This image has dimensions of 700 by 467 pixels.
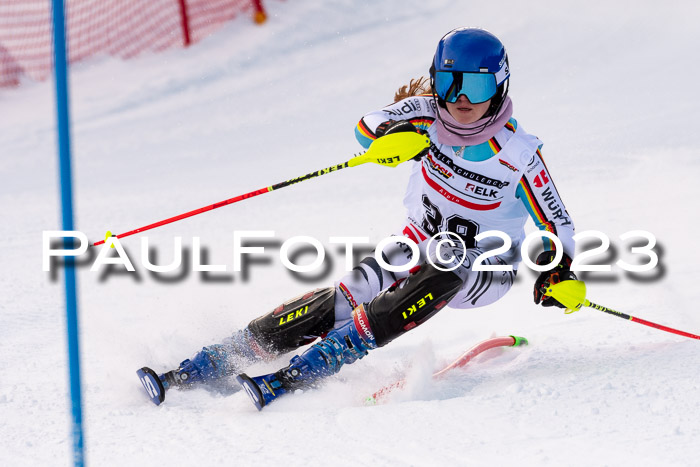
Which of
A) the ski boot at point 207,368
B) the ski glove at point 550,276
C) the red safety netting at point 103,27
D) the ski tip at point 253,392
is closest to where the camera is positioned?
the ski tip at point 253,392

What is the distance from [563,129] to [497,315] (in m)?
2.85

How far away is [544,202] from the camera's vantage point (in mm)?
3127

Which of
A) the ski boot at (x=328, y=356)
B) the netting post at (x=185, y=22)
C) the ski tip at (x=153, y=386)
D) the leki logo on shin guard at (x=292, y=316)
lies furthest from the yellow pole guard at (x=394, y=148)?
the netting post at (x=185, y=22)

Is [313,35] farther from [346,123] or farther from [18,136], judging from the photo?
[18,136]

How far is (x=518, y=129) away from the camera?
319 centimetres

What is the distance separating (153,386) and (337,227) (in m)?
2.47

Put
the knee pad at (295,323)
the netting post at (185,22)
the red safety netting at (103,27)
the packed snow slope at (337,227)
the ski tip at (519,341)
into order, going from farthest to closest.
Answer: the red safety netting at (103,27), the netting post at (185,22), the ski tip at (519,341), the knee pad at (295,323), the packed snow slope at (337,227)

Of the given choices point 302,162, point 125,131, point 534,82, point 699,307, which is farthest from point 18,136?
point 699,307

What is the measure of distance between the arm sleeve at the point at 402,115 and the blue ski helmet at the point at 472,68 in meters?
0.21

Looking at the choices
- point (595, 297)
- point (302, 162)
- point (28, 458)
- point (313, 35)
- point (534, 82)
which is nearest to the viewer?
point (28, 458)

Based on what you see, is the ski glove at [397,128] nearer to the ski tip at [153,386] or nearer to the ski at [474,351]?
the ski at [474,351]

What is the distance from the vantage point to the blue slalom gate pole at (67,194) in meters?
1.66

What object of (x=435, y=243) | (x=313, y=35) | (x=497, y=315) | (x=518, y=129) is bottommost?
(x=497, y=315)

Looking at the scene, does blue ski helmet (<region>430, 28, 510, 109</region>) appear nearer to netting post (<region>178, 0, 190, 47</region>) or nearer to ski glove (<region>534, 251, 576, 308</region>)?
ski glove (<region>534, 251, 576, 308</region>)
